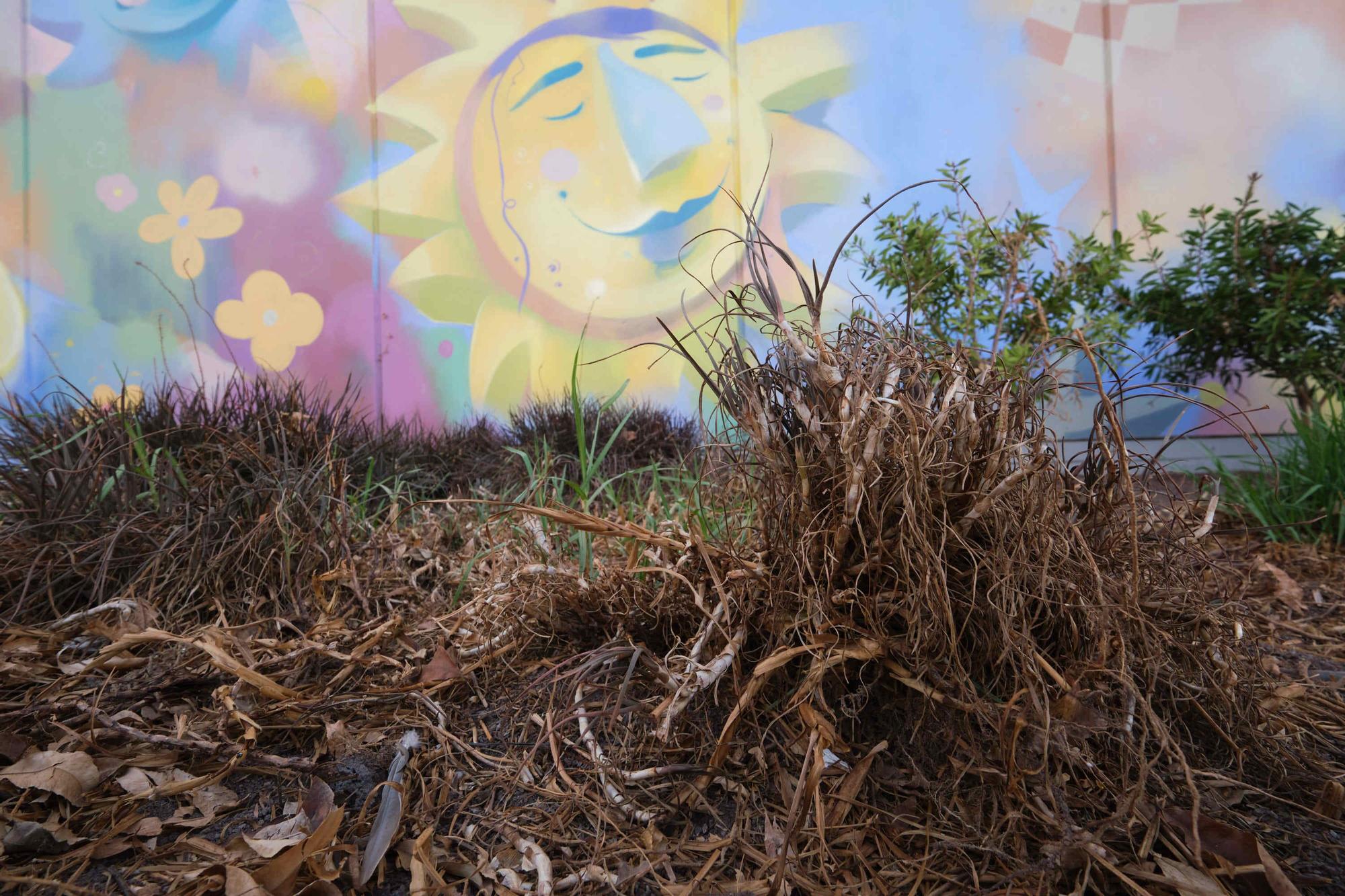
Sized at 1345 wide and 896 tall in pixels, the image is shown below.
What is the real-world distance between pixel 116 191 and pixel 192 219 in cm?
58

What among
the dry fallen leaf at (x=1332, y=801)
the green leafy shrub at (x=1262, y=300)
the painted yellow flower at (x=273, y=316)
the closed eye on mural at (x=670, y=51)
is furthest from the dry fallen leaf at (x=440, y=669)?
the closed eye on mural at (x=670, y=51)

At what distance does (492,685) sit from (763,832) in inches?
21.3

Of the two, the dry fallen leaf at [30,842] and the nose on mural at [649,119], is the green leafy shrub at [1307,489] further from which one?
the nose on mural at [649,119]

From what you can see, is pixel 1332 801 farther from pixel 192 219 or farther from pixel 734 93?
pixel 192 219

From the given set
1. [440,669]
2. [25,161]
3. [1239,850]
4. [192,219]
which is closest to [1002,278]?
[1239,850]

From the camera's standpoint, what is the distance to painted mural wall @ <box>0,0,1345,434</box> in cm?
507

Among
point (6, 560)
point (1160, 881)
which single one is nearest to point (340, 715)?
point (6, 560)

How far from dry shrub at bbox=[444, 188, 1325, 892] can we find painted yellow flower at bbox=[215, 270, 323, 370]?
16.4ft

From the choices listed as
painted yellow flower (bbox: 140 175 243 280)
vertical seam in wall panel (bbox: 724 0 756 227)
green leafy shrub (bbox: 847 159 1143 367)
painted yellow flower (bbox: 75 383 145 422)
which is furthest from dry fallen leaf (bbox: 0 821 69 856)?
painted yellow flower (bbox: 140 175 243 280)

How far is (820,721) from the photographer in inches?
34.5

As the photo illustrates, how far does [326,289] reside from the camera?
5184 millimetres

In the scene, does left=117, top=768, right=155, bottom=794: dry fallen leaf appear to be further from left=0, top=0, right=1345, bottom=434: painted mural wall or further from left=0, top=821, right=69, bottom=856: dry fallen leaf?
left=0, top=0, right=1345, bottom=434: painted mural wall

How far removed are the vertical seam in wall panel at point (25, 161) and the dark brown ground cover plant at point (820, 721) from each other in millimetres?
5604

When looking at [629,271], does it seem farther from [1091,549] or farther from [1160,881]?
[1160,881]
